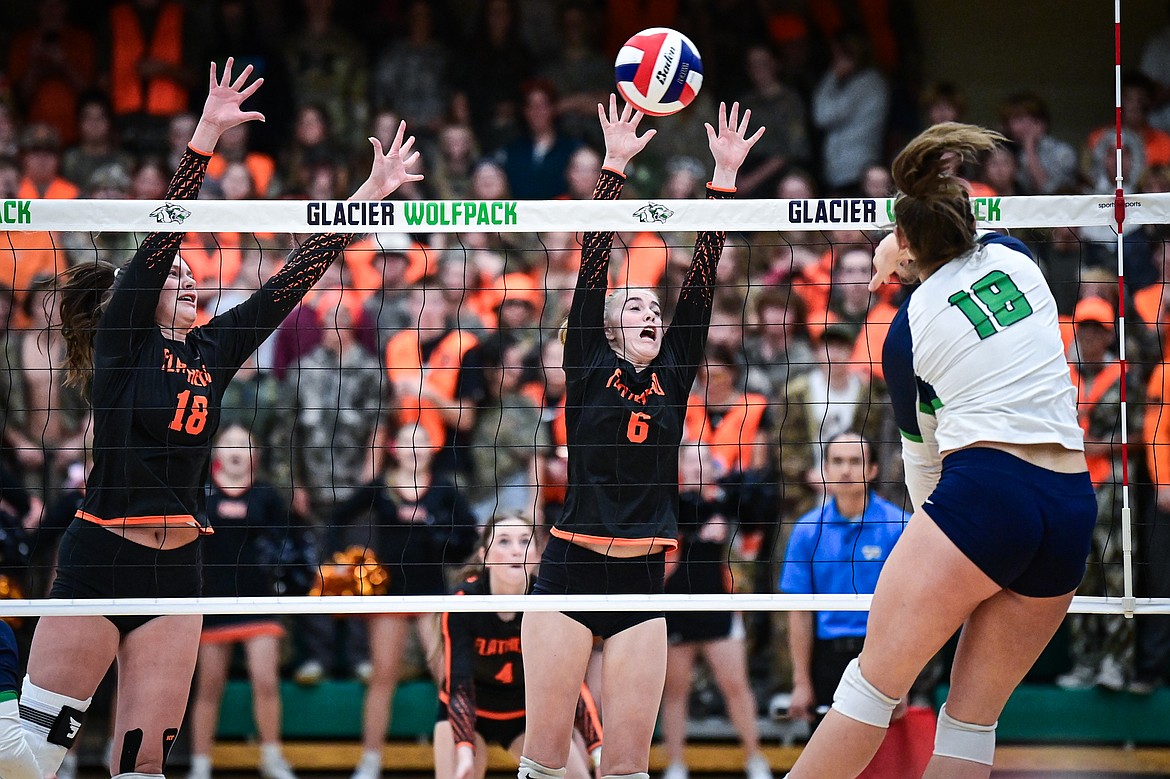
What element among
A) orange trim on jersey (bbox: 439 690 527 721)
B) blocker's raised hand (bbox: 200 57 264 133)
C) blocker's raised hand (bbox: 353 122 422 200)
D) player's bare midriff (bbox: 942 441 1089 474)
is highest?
blocker's raised hand (bbox: 200 57 264 133)

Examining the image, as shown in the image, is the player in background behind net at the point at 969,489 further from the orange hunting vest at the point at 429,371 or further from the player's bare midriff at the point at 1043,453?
the orange hunting vest at the point at 429,371

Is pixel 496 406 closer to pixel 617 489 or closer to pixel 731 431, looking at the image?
pixel 731 431

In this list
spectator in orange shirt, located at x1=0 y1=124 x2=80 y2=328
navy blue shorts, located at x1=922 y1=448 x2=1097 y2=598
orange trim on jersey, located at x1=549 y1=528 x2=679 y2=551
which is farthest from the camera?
spectator in orange shirt, located at x1=0 y1=124 x2=80 y2=328

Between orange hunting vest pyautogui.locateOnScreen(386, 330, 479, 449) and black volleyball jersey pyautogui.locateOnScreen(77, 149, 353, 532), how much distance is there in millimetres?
2895

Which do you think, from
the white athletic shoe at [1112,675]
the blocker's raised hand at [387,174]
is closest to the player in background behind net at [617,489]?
the blocker's raised hand at [387,174]

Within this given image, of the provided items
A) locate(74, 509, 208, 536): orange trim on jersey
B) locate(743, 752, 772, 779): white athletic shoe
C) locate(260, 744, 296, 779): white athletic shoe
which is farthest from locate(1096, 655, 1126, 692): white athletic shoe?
locate(74, 509, 208, 536): orange trim on jersey

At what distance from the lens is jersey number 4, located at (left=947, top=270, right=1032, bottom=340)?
3529 mm

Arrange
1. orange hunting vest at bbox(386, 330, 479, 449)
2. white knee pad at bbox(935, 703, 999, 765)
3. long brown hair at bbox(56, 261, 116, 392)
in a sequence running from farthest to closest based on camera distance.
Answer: orange hunting vest at bbox(386, 330, 479, 449)
long brown hair at bbox(56, 261, 116, 392)
white knee pad at bbox(935, 703, 999, 765)

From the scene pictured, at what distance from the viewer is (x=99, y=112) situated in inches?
389

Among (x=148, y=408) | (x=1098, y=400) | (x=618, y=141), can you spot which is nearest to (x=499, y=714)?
(x=148, y=408)

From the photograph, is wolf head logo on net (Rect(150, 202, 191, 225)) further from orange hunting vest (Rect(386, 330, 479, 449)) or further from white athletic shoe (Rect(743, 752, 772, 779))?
white athletic shoe (Rect(743, 752, 772, 779))

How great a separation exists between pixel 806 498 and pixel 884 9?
4.88 metres

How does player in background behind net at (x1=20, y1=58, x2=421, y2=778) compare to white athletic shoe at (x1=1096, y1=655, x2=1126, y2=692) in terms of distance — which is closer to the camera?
player in background behind net at (x1=20, y1=58, x2=421, y2=778)

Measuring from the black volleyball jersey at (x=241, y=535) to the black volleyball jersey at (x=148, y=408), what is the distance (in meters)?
2.71
